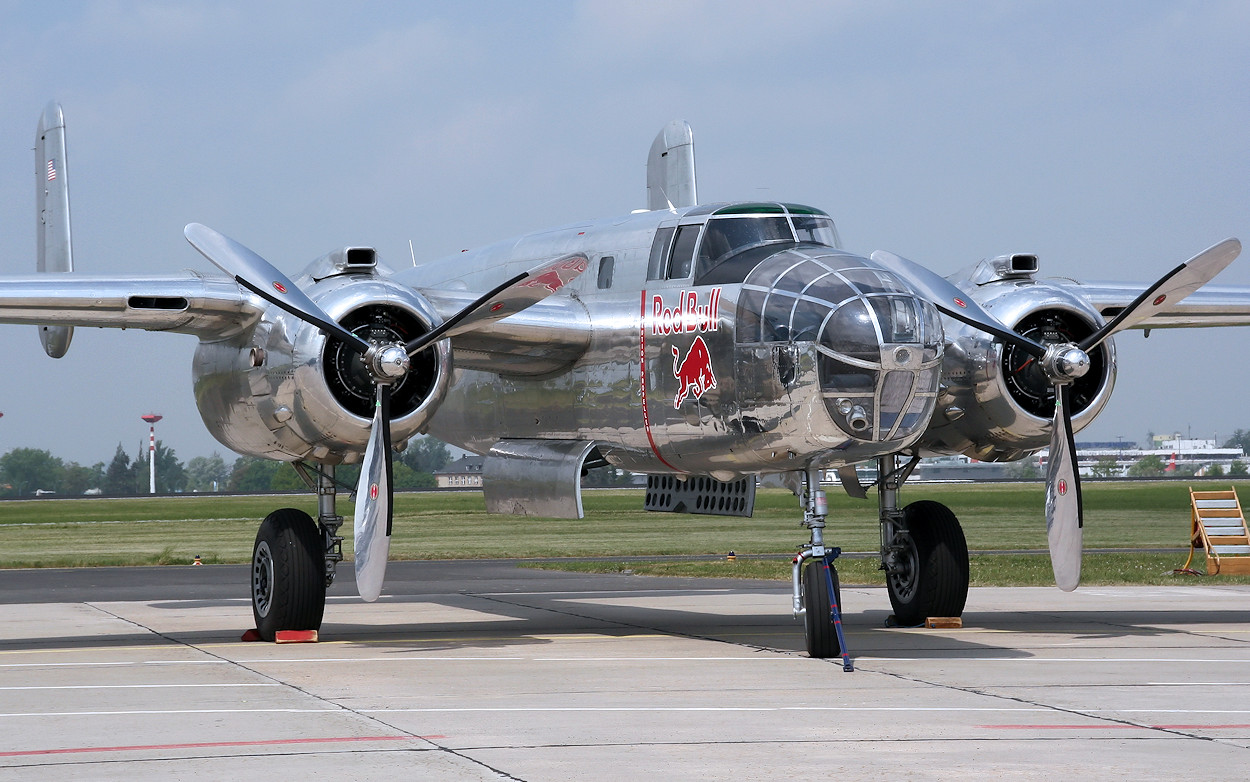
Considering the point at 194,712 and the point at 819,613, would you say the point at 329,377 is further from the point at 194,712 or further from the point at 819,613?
the point at 819,613

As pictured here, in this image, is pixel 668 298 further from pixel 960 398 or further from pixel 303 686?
pixel 303 686

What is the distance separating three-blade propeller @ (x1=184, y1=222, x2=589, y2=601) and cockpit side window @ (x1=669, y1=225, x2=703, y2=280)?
992 millimetres

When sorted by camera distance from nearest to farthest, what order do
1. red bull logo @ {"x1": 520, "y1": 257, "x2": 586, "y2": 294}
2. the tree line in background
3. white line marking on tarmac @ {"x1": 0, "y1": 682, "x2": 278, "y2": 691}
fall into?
1. white line marking on tarmac @ {"x1": 0, "y1": 682, "x2": 278, "y2": 691}
2. red bull logo @ {"x1": 520, "y1": 257, "x2": 586, "y2": 294}
3. the tree line in background

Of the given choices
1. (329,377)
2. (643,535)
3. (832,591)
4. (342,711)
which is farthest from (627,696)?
(643,535)

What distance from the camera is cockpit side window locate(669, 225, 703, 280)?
13414 mm

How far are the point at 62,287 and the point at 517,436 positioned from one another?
4.74 m

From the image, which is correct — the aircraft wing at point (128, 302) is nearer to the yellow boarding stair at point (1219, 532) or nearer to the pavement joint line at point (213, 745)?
the pavement joint line at point (213, 745)

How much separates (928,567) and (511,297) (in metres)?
5.28

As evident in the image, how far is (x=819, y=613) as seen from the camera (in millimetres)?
12039

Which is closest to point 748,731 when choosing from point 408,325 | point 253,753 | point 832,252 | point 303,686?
point 253,753

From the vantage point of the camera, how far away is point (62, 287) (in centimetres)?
1362

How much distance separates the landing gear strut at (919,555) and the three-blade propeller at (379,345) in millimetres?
4121

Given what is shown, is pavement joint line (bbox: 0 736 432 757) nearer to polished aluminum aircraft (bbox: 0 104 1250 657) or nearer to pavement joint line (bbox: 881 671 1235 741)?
pavement joint line (bbox: 881 671 1235 741)

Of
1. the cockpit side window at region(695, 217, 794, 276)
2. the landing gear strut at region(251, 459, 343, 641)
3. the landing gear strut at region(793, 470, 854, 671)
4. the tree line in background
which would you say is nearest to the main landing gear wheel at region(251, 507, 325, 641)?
the landing gear strut at region(251, 459, 343, 641)
